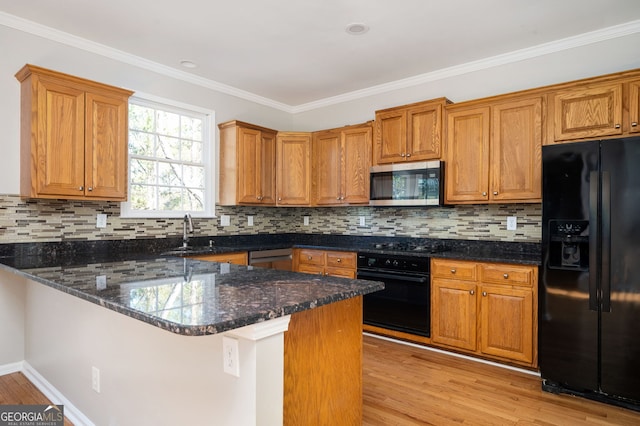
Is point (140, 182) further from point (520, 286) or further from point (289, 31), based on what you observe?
point (520, 286)

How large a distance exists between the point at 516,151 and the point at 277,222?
298 cm

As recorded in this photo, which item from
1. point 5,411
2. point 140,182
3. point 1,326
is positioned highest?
point 140,182

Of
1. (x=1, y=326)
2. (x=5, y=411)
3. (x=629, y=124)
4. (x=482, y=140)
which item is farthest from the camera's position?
(x=482, y=140)

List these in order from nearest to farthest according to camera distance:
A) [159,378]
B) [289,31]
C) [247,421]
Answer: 1. [247,421]
2. [159,378]
3. [289,31]

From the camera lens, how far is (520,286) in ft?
9.72

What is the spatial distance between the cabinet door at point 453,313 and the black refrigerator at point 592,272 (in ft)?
1.89

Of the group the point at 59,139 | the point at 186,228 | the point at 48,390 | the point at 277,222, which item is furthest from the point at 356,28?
the point at 48,390

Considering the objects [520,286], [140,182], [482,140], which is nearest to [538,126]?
[482,140]

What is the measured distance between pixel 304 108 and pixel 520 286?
3.44 meters

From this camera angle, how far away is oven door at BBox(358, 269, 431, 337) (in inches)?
136

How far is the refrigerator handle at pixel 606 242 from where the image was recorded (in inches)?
96.6

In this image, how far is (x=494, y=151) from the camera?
3.31m

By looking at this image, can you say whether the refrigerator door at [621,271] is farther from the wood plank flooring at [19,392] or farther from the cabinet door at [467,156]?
the wood plank flooring at [19,392]

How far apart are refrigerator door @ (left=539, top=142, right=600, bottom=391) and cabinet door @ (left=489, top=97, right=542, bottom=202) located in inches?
16.7
